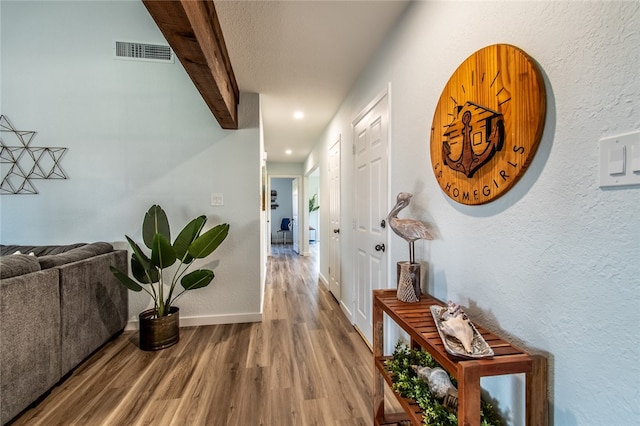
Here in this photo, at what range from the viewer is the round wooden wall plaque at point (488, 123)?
0.85 m

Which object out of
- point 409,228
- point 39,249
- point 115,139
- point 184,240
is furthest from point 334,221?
point 39,249

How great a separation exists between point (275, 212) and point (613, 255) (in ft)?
30.0

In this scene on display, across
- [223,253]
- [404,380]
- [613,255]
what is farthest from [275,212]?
[613,255]

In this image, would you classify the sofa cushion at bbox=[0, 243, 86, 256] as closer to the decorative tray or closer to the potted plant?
the potted plant

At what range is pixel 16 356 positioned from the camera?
146 cm

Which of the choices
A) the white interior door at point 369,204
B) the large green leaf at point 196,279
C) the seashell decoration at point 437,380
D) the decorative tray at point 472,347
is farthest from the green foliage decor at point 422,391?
the large green leaf at point 196,279

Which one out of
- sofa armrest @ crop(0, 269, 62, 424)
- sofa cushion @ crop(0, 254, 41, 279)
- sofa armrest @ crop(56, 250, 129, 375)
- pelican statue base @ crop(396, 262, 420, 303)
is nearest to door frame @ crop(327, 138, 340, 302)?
pelican statue base @ crop(396, 262, 420, 303)

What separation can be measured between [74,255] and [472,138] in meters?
2.74

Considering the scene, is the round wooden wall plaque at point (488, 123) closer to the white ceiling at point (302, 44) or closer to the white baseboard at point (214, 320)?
the white ceiling at point (302, 44)

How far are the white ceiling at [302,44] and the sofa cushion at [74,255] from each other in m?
1.94

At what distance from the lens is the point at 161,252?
2.19m

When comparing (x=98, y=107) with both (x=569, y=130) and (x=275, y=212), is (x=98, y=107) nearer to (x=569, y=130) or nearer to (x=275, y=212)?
(x=569, y=130)

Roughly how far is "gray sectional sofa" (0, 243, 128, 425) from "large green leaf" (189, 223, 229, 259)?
29.9 inches

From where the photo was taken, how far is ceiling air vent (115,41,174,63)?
2.70 metres
